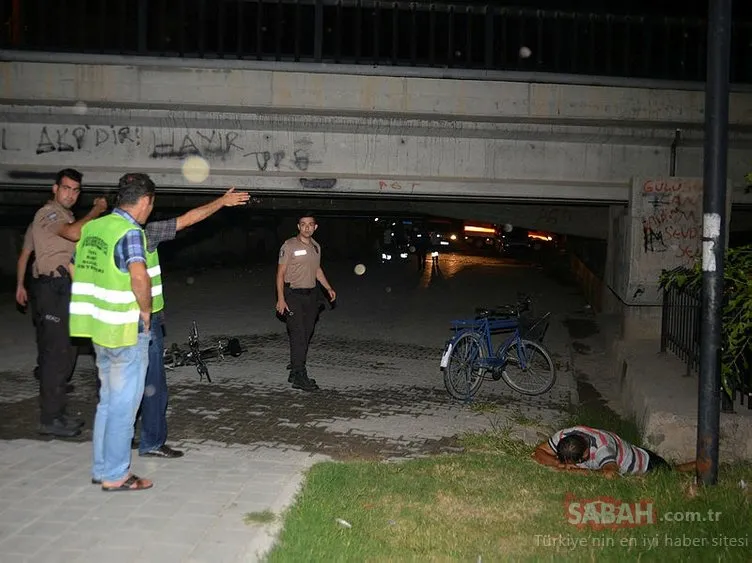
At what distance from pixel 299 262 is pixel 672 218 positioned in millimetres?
5306

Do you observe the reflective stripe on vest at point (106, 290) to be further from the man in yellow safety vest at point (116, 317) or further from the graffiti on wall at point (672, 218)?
the graffiti on wall at point (672, 218)

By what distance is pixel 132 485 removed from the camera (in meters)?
5.25

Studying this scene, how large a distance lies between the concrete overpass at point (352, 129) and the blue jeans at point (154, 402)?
490cm

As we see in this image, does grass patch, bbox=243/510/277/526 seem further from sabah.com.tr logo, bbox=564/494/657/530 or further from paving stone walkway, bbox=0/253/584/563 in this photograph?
sabah.com.tr logo, bbox=564/494/657/530

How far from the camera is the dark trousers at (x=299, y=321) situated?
8.99 meters

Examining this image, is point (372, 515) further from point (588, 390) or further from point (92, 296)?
point (588, 390)

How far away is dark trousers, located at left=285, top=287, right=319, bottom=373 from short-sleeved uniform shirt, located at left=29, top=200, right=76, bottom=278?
2731 millimetres

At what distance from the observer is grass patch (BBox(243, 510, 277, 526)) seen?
4781 millimetres

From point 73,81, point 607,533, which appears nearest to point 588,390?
point 607,533

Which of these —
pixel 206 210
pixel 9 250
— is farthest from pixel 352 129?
pixel 9 250

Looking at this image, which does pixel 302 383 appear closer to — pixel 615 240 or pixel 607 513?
pixel 607 513

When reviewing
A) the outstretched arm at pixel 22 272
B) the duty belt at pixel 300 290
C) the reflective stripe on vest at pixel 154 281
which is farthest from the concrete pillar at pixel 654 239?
the outstretched arm at pixel 22 272

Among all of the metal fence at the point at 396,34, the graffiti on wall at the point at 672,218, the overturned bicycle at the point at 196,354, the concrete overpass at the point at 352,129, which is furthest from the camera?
the graffiti on wall at the point at 672,218

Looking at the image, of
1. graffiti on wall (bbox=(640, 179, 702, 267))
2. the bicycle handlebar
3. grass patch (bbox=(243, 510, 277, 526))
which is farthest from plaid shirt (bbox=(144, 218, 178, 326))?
graffiti on wall (bbox=(640, 179, 702, 267))
